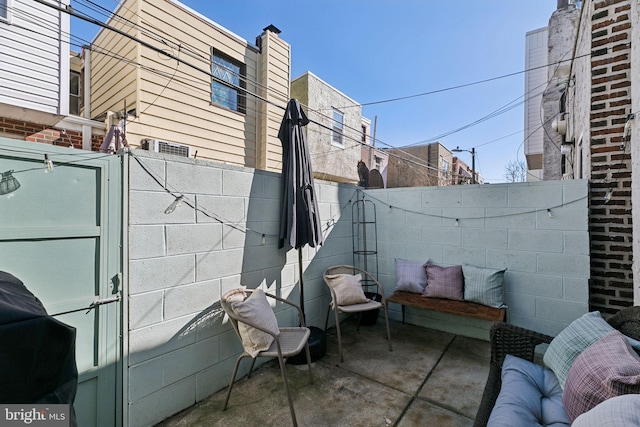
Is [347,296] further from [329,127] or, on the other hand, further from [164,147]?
[329,127]

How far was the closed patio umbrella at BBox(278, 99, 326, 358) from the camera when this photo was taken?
9.88 ft

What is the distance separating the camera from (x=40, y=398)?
34.6 inches

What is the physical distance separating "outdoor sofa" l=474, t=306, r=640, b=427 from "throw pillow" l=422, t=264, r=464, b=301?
142 cm

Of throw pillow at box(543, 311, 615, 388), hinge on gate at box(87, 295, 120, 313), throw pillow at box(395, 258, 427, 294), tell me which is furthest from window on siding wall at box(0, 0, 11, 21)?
throw pillow at box(543, 311, 615, 388)

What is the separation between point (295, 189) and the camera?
119 inches

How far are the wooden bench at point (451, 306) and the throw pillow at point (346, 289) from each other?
0.54 m

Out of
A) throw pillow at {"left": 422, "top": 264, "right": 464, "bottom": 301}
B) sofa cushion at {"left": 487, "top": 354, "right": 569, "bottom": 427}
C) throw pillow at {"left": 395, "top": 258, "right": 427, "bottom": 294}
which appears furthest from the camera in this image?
throw pillow at {"left": 395, "top": 258, "right": 427, "bottom": 294}

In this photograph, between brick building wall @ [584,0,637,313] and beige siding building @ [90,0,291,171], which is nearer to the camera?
brick building wall @ [584,0,637,313]

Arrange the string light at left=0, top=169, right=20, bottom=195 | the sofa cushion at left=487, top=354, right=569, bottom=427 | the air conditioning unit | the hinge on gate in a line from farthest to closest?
1. the air conditioning unit
2. the hinge on gate
3. the string light at left=0, top=169, right=20, bottom=195
4. the sofa cushion at left=487, top=354, right=569, bottom=427

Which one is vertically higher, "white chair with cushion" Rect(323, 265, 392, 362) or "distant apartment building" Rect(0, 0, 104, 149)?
"distant apartment building" Rect(0, 0, 104, 149)

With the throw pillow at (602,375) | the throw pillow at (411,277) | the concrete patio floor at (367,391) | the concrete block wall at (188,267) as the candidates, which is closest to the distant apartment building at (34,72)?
the concrete block wall at (188,267)

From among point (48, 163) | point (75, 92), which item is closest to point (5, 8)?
point (75, 92)

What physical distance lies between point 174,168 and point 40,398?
1668mm

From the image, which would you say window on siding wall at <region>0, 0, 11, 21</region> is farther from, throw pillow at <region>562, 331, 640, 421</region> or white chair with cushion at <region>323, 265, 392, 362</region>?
throw pillow at <region>562, 331, 640, 421</region>
